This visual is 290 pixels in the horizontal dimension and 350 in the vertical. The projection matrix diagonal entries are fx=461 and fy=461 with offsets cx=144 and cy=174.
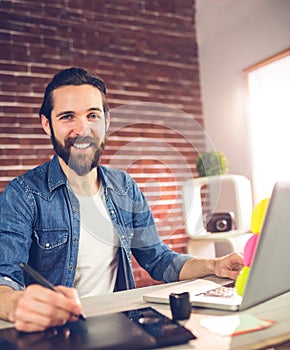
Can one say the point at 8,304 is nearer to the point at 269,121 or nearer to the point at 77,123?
the point at 77,123

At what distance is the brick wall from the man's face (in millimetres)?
1208

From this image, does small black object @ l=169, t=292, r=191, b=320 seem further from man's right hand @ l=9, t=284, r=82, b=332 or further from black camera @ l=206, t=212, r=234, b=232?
black camera @ l=206, t=212, r=234, b=232

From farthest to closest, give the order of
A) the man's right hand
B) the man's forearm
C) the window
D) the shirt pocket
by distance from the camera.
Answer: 1. the window
2. the shirt pocket
3. the man's forearm
4. the man's right hand

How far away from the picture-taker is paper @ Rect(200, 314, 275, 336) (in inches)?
35.4

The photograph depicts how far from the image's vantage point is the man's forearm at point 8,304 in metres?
1.07

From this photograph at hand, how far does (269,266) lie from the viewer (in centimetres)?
98

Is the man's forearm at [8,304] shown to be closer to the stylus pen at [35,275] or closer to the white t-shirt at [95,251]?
the stylus pen at [35,275]

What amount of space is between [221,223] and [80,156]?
5.04 ft

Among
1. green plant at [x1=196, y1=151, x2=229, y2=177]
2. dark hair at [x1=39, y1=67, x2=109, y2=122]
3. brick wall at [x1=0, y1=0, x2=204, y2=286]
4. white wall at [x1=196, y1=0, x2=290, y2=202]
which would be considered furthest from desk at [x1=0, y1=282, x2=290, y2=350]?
white wall at [x1=196, y1=0, x2=290, y2=202]

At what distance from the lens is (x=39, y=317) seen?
0.94 meters

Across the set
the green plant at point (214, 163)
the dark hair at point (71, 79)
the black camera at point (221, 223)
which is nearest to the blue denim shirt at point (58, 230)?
the dark hair at point (71, 79)

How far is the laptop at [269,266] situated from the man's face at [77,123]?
2.46ft

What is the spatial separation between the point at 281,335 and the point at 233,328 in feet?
0.31

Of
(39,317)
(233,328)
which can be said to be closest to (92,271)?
(39,317)
